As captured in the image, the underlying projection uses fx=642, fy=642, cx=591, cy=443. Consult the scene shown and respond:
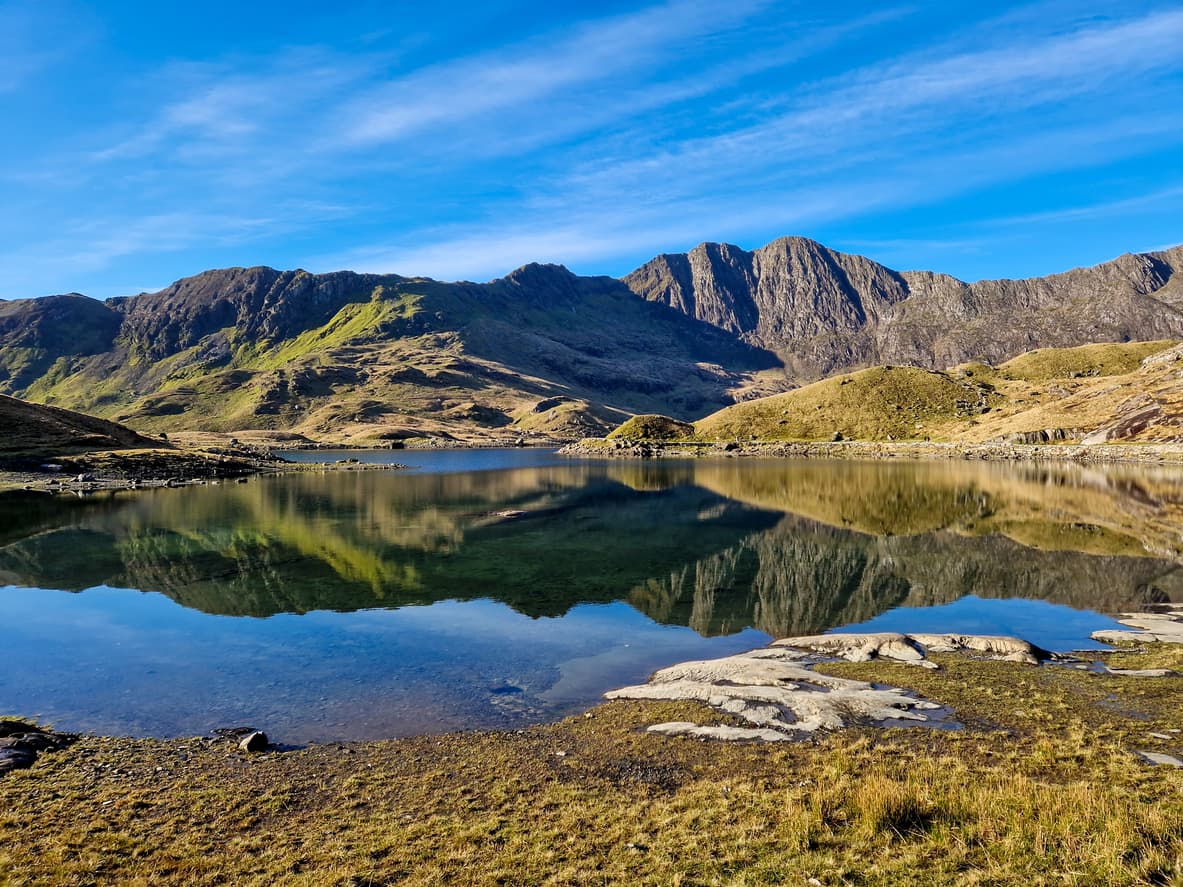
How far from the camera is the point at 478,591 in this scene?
144 ft

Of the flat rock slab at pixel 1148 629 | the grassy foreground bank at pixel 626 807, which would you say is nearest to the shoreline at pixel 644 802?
the grassy foreground bank at pixel 626 807

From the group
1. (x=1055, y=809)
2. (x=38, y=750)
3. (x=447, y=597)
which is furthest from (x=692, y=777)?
(x=447, y=597)

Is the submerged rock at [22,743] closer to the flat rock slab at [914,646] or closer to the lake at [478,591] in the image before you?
the lake at [478,591]

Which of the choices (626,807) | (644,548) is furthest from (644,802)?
(644,548)

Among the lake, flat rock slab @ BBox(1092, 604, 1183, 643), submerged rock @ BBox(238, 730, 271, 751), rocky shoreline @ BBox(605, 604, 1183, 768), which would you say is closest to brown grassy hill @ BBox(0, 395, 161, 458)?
the lake

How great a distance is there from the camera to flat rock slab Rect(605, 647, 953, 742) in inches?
816

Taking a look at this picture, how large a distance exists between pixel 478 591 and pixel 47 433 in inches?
5362

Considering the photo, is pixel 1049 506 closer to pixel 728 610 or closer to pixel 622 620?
pixel 728 610

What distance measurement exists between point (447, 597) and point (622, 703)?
21.6 m

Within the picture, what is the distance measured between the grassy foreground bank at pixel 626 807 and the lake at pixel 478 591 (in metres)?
3.76

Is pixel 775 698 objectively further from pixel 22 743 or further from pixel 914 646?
pixel 22 743

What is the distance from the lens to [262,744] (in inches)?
793

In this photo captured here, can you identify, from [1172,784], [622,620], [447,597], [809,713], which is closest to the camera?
[1172,784]

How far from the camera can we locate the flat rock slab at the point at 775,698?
20.7 meters
